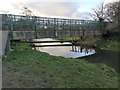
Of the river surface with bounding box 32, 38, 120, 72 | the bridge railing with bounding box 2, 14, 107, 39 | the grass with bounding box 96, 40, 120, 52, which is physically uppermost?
the bridge railing with bounding box 2, 14, 107, 39

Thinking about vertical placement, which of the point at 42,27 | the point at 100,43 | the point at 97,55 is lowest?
the point at 97,55

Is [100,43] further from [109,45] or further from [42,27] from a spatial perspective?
[42,27]

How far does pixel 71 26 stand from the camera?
49.8 m

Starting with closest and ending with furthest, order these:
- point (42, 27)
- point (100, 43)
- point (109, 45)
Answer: point (42, 27) → point (109, 45) → point (100, 43)

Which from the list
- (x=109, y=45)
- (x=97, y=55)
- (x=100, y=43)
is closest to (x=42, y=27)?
(x=97, y=55)

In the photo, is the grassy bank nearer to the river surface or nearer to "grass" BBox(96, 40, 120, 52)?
"grass" BBox(96, 40, 120, 52)

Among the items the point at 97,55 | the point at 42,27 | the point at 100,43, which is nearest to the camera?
the point at 42,27

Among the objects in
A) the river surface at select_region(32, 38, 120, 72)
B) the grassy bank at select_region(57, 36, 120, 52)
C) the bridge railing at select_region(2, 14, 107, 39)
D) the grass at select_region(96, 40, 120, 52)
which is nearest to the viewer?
the river surface at select_region(32, 38, 120, 72)

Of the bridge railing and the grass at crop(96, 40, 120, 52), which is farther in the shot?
the grass at crop(96, 40, 120, 52)

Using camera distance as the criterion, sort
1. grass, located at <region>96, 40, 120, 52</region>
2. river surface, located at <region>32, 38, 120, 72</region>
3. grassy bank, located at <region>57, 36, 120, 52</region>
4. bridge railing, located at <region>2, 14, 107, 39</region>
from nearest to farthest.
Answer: river surface, located at <region>32, 38, 120, 72</region>
bridge railing, located at <region>2, 14, 107, 39</region>
grass, located at <region>96, 40, 120, 52</region>
grassy bank, located at <region>57, 36, 120, 52</region>

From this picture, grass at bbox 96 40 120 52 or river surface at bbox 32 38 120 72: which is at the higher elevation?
grass at bbox 96 40 120 52

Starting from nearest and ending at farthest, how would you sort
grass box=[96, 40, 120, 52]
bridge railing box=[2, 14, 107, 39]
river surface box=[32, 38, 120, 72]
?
river surface box=[32, 38, 120, 72] < bridge railing box=[2, 14, 107, 39] < grass box=[96, 40, 120, 52]

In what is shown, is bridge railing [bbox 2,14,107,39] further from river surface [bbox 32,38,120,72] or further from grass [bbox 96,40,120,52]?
river surface [bbox 32,38,120,72]

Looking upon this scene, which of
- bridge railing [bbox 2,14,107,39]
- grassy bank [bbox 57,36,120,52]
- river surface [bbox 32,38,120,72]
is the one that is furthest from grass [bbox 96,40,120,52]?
→ bridge railing [bbox 2,14,107,39]
